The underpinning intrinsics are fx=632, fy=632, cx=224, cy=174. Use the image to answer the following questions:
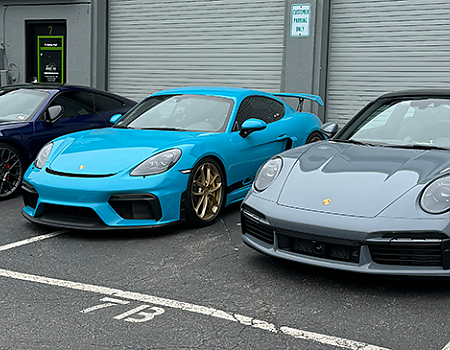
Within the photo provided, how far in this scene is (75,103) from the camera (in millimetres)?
8109

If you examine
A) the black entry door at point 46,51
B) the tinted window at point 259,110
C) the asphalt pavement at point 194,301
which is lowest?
the asphalt pavement at point 194,301

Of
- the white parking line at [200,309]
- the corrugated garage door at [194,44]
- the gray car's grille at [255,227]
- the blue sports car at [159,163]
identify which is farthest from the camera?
the corrugated garage door at [194,44]

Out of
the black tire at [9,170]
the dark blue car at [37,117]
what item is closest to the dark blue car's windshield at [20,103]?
the dark blue car at [37,117]

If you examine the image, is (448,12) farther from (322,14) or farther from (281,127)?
(281,127)

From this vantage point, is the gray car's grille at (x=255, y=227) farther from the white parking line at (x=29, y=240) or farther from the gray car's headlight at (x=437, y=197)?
the white parking line at (x=29, y=240)

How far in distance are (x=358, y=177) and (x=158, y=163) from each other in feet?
6.12

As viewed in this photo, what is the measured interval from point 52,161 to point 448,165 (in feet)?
11.1

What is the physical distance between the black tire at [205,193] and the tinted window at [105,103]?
3005 mm

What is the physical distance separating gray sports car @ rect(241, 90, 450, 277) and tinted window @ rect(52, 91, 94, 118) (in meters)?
3.92

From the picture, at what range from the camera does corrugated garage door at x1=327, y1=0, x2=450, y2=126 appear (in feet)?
36.2

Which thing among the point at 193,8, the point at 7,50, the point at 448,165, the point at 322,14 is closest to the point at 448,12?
the point at 322,14

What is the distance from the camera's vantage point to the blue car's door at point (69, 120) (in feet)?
24.5

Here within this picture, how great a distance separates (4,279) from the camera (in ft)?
14.1

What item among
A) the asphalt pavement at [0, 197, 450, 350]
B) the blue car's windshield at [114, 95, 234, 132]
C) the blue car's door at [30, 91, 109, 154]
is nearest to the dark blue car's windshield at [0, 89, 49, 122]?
the blue car's door at [30, 91, 109, 154]
